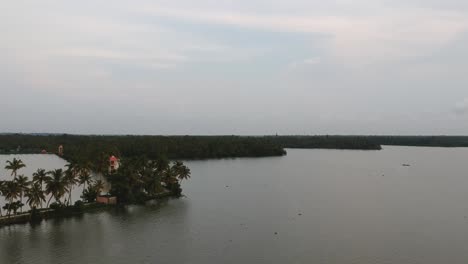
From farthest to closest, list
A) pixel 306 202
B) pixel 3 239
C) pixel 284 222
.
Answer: pixel 306 202
pixel 284 222
pixel 3 239

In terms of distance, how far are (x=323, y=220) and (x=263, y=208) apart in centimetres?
844

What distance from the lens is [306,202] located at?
5784 cm

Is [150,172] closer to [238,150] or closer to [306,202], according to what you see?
[306,202]

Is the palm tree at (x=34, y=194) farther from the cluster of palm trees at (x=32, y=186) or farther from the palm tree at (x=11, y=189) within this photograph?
the palm tree at (x=11, y=189)

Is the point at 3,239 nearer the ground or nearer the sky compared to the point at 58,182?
nearer the ground

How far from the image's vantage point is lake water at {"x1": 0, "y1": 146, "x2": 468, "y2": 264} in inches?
1347

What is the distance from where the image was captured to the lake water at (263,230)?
1347 inches

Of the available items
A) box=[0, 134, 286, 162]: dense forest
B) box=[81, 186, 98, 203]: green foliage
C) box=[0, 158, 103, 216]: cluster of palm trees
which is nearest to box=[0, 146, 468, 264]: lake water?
box=[0, 158, 103, 216]: cluster of palm trees

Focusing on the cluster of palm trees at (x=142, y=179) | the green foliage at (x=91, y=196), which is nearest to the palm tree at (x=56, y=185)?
the green foliage at (x=91, y=196)

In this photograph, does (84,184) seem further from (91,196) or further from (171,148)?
(171,148)

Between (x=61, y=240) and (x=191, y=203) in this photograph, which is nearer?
(x=61, y=240)

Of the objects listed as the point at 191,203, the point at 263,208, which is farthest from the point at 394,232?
the point at 191,203

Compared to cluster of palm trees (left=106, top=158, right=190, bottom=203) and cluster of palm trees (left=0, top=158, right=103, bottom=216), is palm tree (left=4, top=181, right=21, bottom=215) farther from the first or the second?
cluster of palm trees (left=106, top=158, right=190, bottom=203)

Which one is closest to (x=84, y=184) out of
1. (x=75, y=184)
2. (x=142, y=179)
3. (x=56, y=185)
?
(x=75, y=184)
